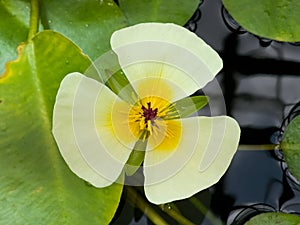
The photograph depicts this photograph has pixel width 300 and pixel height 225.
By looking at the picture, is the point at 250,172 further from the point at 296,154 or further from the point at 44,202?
the point at 44,202

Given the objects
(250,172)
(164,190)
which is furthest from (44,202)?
(250,172)

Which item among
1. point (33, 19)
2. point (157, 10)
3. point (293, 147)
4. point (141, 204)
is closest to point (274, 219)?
point (293, 147)

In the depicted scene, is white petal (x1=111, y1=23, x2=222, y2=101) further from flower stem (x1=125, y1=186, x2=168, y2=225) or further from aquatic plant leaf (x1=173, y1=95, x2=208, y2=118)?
flower stem (x1=125, y1=186, x2=168, y2=225)

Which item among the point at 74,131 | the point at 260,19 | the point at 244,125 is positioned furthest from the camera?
the point at 244,125

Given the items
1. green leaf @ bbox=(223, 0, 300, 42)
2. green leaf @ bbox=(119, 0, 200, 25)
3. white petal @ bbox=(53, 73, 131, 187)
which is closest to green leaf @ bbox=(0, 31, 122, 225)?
white petal @ bbox=(53, 73, 131, 187)

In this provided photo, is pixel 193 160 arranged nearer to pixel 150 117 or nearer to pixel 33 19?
pixel 150 117

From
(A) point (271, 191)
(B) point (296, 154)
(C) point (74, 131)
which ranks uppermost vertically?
(C) point (74, 131)

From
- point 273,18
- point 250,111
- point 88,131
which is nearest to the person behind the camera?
point 88,131

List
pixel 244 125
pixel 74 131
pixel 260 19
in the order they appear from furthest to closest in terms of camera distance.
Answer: pixel 244 125, pixel 260 19, pixel 74 131
